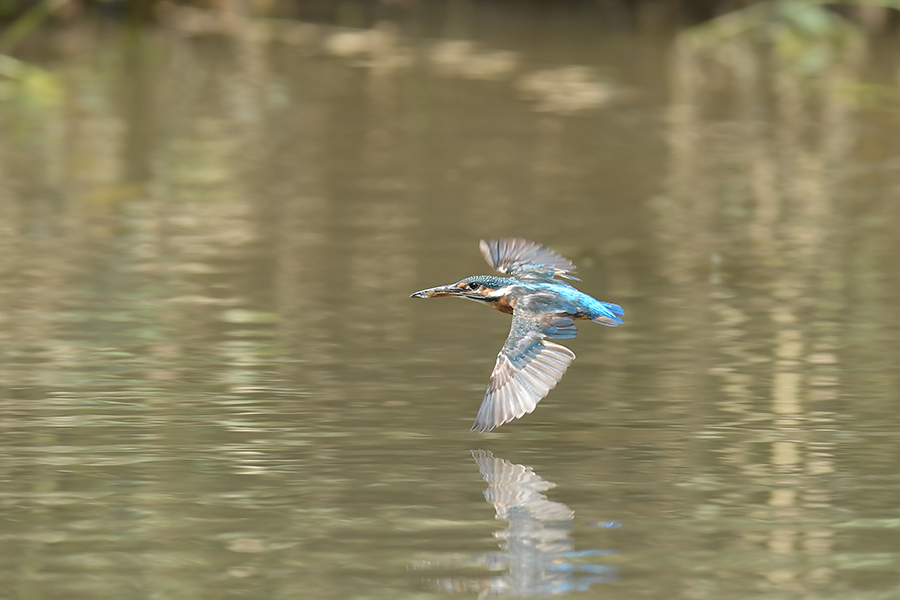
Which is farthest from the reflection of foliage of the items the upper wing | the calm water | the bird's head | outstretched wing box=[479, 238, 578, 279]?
the upper wing

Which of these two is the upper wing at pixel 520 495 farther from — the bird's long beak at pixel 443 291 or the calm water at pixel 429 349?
the bird's long beak at pixel 443 291

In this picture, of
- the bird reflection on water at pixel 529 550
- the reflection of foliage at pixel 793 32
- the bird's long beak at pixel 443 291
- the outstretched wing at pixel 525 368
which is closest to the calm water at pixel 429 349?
the bird reflection on water at pixel 529 550

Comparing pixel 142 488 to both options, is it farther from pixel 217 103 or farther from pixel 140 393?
pixel 217 103

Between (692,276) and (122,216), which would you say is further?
(122,216)

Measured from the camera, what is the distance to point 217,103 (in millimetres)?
14602

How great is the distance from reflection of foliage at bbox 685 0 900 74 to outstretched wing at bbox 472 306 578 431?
12.4 m

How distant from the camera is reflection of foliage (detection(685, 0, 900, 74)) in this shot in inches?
727

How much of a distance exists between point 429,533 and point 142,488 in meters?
0.95

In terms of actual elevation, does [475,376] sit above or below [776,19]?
below

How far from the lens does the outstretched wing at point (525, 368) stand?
207 inches

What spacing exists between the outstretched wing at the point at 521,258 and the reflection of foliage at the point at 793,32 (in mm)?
11609

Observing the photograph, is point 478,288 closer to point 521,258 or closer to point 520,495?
point 521,258

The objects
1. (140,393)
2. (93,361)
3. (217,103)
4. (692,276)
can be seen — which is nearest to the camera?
(140,393)

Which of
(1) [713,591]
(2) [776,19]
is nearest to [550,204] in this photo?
(1) [713,591]
